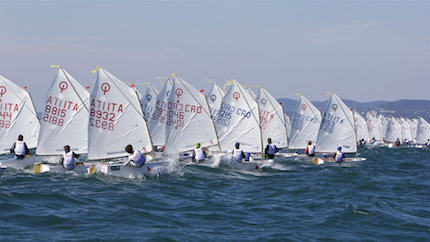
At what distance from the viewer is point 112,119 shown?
30031 mm

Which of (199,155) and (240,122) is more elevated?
(240,122)

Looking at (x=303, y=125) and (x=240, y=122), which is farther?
(x=303, y=125)

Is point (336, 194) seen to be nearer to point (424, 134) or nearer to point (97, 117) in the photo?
point (97, 117)

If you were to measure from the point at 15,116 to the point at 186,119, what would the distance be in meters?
12.1

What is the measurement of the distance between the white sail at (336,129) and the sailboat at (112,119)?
70.6 feet

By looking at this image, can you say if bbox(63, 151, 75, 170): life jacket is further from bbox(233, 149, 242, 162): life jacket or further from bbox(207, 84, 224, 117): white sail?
bbox(207, 84, 224, 117): white sail

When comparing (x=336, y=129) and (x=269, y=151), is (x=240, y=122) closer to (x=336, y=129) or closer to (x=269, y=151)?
(x=269, y=151)

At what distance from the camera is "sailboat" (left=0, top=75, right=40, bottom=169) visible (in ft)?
122

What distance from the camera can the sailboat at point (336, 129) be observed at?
47797 millimetres

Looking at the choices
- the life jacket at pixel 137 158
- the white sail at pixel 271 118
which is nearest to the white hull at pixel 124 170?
the life jacket at pixel 137 158

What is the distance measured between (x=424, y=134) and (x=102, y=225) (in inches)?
4101

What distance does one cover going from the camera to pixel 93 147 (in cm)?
3008

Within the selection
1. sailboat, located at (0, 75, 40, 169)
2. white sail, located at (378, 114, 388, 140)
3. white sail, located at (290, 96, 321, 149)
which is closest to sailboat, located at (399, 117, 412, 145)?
white sail, located at (378, 114, 388, 140)

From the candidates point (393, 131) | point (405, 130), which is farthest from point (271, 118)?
point (405, 130)
